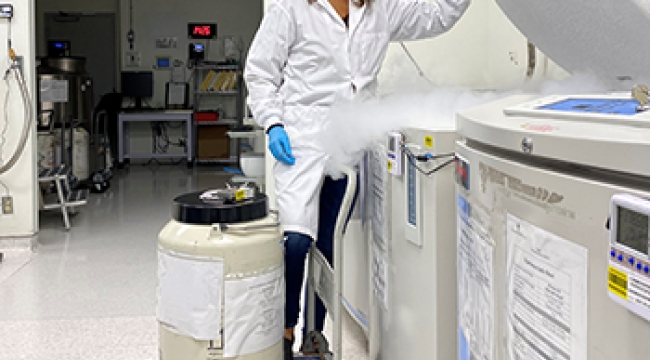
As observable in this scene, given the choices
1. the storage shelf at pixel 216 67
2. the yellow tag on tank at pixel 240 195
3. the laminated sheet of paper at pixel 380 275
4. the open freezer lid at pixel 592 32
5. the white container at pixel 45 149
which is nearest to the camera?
the open freezer lid at pixel 592 32

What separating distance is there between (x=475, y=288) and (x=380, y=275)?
0.83 meters

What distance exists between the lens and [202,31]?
344 inches

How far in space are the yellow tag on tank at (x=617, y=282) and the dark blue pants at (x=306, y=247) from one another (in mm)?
1208

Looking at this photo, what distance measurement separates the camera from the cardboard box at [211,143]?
8.52m

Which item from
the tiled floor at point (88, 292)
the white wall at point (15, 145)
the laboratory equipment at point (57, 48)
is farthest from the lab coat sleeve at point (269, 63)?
the laboratory equipment at point (57, 48)

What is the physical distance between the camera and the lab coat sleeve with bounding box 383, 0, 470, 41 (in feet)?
6.31

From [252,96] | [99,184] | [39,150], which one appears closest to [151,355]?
[252,96]

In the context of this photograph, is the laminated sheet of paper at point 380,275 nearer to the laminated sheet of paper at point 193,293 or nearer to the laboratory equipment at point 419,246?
the laboratory equipment at point 419,246

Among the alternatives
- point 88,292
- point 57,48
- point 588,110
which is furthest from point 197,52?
point 588,110

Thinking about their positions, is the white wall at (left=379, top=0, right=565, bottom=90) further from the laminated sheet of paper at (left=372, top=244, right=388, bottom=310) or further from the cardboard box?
the cardboard box

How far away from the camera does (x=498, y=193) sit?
30.7 inches

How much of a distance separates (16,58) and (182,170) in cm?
439

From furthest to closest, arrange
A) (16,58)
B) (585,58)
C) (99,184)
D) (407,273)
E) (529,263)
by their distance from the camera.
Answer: (99,184), (16,58), (407,273), (585,58), (529,263)

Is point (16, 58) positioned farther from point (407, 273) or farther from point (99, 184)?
point (407, 273)
